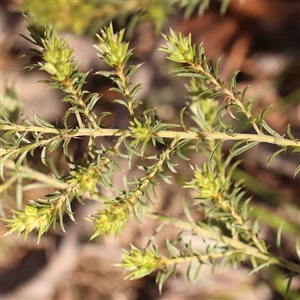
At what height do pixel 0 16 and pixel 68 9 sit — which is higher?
pixel 68 9

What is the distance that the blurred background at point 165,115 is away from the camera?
1616 millimetres

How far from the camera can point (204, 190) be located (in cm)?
85

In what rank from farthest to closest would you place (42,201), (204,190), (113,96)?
(113,96) < (204,190) < (42,201)

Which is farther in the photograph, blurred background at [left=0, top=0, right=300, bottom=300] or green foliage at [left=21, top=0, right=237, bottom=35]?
blurred background at [left=0, top=0, right=300, bottom=300]

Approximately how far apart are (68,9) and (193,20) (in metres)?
0.64

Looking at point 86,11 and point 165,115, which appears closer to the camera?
point 86,11

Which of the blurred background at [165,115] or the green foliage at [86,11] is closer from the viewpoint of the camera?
the green foliage at [86,11]

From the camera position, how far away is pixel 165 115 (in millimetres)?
1888

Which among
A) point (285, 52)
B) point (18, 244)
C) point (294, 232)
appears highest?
point (285, 52)

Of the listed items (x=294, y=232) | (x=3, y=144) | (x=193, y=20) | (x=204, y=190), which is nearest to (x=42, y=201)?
(x=3, y=144)

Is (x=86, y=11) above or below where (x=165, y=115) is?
above

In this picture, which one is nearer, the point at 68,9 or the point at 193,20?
the point at 68,9

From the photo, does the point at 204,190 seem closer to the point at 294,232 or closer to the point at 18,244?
the point at 294,232

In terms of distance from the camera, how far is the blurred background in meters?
1.62
